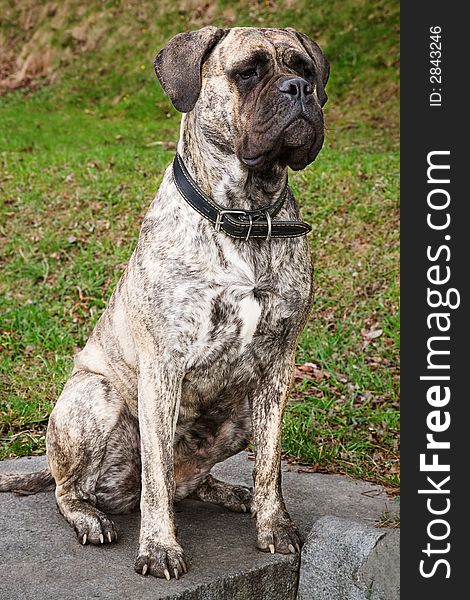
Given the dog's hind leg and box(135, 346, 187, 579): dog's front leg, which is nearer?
box(135, 346, 187, 579): dog's front leg

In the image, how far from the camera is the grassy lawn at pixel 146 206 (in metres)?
5.55

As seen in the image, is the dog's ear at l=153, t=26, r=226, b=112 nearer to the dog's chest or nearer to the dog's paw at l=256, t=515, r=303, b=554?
the dog's chest

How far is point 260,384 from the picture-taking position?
3.55 m

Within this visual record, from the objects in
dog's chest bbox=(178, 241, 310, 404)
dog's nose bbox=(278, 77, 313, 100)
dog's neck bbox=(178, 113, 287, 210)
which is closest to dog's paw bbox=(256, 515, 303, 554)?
dog's chest bbox=(178, 241, 310, 404)

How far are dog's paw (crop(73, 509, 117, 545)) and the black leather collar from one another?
122 centimetres

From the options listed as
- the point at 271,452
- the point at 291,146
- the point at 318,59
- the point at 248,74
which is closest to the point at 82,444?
the point at 271,452

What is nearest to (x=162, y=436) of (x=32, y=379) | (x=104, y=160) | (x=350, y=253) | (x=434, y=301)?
(x=434, y=301)

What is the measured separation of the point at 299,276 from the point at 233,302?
310mm

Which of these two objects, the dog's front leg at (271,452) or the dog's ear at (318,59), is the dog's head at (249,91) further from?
the dog's front leg at (271,452)

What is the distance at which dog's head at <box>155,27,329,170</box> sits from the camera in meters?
3.18

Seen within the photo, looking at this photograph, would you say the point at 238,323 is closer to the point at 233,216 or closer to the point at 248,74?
the point at 233,216

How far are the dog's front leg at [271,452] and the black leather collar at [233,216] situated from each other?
508mm

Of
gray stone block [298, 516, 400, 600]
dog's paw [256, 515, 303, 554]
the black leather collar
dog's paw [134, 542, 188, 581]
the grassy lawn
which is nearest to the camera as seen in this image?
gray stone block [298, 516, 400, 600]

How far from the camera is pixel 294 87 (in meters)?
3.18
